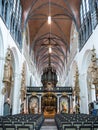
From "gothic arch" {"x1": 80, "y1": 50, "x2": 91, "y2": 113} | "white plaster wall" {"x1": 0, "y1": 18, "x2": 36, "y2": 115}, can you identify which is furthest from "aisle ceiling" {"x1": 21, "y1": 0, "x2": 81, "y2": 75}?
"white plaster wall" {"x1": 0, "y1": 18, "x2": 36, "y2": 115}

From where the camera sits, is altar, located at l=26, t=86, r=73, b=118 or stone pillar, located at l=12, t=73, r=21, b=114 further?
altar, located at l=26, t=86, r=73, b=118

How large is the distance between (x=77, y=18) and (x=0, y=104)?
14.9 metres

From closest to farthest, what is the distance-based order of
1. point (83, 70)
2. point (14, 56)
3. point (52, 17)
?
1. point (14, 56)
2. point (83, 70)
3. point (52, 17)

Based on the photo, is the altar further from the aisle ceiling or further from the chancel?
the aisle ceiling

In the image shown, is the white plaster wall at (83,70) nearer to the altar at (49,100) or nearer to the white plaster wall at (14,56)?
the altar at (49,100)

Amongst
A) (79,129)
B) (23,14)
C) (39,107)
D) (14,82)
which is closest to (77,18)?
(23,14)

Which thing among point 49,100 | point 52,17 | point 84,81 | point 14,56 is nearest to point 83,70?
point 84,81

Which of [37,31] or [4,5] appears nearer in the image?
[4,5]

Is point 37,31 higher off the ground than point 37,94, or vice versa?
point 37,31

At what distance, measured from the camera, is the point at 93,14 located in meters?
17.8

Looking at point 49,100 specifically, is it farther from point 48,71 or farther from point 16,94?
point 48,71

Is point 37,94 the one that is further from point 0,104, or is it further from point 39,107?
point 0,104

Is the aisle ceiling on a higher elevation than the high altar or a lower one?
higher

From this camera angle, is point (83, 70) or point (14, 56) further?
point (83, 70)
